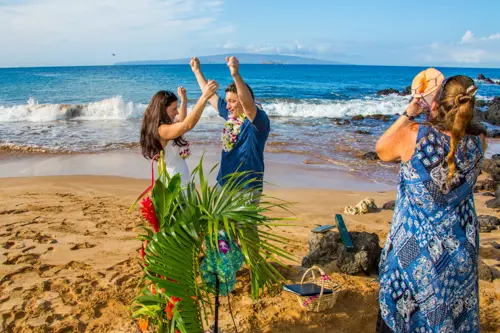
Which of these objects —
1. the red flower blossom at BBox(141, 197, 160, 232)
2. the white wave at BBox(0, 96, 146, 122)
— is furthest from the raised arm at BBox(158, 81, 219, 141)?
the white wave at BBox(0, 96, 146, 122)

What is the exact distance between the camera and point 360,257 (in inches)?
174

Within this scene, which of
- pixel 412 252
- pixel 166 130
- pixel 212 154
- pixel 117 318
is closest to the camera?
pixel 412 252

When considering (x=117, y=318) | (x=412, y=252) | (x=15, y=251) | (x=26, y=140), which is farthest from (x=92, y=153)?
(x=412, y=252)

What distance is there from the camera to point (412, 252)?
2332mm

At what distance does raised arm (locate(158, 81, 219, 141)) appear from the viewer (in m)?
2.90

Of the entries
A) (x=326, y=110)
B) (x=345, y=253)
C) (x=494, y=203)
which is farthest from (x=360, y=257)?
(x=326, y=110)

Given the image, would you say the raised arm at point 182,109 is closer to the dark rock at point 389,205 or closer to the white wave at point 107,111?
the dark rock at point 389,205

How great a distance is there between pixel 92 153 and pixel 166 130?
29.8 ft

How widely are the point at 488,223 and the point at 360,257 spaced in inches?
110

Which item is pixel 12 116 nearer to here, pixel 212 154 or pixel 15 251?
pixel 212 154

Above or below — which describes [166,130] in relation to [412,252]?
above

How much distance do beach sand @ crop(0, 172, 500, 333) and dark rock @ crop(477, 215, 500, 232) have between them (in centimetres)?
11

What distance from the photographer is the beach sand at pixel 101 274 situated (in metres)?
3.57

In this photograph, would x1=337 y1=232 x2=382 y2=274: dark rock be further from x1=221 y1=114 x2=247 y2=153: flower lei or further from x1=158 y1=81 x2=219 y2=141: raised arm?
x1=158 y1=81 x2=219 y2=141: raised arm
